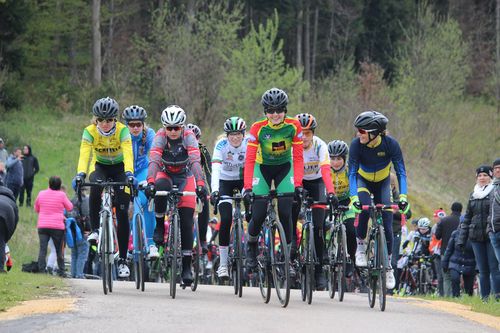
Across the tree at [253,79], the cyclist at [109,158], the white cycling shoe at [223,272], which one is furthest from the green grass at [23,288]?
the tree at [253,79]

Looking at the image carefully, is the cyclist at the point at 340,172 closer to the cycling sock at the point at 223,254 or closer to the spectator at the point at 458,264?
the cycling sock at the point at 223,254

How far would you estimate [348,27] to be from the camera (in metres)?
80.8

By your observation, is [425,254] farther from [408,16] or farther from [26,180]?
[408,16]

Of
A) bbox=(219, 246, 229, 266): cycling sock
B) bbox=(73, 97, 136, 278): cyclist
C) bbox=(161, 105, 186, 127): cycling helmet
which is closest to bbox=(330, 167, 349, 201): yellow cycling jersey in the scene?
bbox=(219, 246, 229, 266): cycling sock

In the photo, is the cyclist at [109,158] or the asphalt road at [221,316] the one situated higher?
the cyclist at [109,158]

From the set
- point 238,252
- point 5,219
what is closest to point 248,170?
point 238,252

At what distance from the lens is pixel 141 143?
1619cm

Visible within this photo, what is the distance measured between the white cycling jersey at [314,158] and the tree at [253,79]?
3490cm

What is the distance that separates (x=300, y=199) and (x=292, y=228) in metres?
0.36

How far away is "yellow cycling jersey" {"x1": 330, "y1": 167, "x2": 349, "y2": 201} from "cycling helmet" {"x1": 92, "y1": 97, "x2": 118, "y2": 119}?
3.54 metres

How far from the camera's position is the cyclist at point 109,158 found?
48.4 feet

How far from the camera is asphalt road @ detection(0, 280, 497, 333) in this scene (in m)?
10.8

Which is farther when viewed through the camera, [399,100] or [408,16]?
[408,16]

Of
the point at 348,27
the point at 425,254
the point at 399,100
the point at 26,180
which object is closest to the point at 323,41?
the point at 348,27
